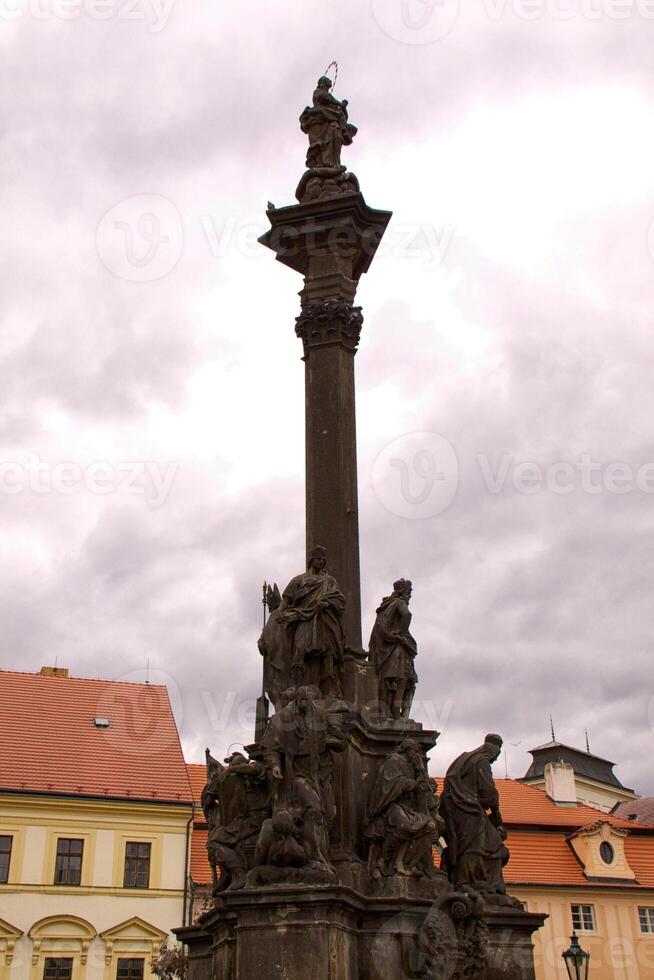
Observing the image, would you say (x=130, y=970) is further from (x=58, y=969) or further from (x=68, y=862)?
(x=68, y=862)

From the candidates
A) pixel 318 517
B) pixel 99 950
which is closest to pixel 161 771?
pixel 99 950

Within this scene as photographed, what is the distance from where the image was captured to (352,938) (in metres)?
10.0

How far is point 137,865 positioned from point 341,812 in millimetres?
22292

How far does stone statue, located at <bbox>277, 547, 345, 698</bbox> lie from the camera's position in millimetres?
11719

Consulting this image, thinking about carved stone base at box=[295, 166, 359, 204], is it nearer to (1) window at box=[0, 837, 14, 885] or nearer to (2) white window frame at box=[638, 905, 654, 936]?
(1) window at box=[0, 837, 14, 885]

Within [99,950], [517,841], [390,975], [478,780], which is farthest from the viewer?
[517,841]

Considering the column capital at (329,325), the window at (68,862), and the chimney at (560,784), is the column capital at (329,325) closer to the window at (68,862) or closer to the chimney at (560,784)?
the window at (68,862)

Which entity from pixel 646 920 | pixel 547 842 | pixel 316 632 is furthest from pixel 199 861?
pixel 316 632

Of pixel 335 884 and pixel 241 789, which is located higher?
pixel 241 789

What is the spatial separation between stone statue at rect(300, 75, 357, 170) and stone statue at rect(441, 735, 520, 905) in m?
8.72

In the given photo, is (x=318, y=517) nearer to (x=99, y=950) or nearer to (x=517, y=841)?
(x=99, y=950)

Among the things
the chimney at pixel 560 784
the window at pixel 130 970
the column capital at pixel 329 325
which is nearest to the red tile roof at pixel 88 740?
the window at pixel 130 970

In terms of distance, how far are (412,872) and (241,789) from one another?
6.45 feet

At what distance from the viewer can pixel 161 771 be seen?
110ft
